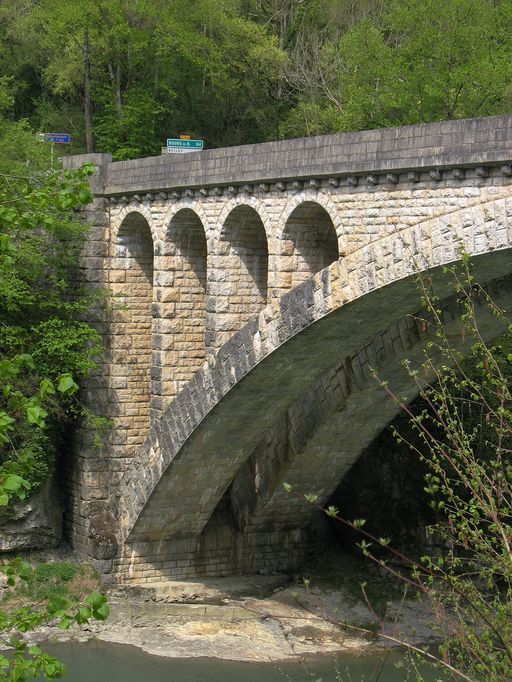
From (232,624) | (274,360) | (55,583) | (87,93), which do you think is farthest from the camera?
(87,93)

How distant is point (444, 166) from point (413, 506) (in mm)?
10659

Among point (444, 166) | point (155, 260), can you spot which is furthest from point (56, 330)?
point (444, 166)

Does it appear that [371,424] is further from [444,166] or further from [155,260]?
[444,166]

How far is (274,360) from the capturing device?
1880 cm

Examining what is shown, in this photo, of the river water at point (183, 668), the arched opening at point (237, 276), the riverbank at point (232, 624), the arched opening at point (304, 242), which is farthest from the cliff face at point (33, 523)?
the arched opening at point (304, 242)

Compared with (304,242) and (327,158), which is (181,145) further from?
(327,158)

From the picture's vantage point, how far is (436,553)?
77.5ft

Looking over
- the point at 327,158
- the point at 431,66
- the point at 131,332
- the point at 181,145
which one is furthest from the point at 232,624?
the point at 431,66

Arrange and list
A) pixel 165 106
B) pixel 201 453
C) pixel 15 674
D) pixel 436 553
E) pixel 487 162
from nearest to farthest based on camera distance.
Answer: pixel 15 674 < pixel 487 162 < pixel 201 453 < pixel 436 553 < pixel 165 106

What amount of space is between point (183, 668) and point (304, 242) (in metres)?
7.38

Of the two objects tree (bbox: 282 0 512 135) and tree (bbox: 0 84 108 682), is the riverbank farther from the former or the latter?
tree (bbox: 282 0 512 135)

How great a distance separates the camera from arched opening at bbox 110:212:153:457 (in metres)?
22.8

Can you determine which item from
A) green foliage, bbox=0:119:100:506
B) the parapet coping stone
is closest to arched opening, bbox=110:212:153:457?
green foliage, bbox=0:119:100:506

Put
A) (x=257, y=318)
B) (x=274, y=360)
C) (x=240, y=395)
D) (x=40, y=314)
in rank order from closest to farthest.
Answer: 1. (x=257, y=318)
2. (x=274, y=360)
3. (x=240, y=395)
4. (x=40, y=314)
